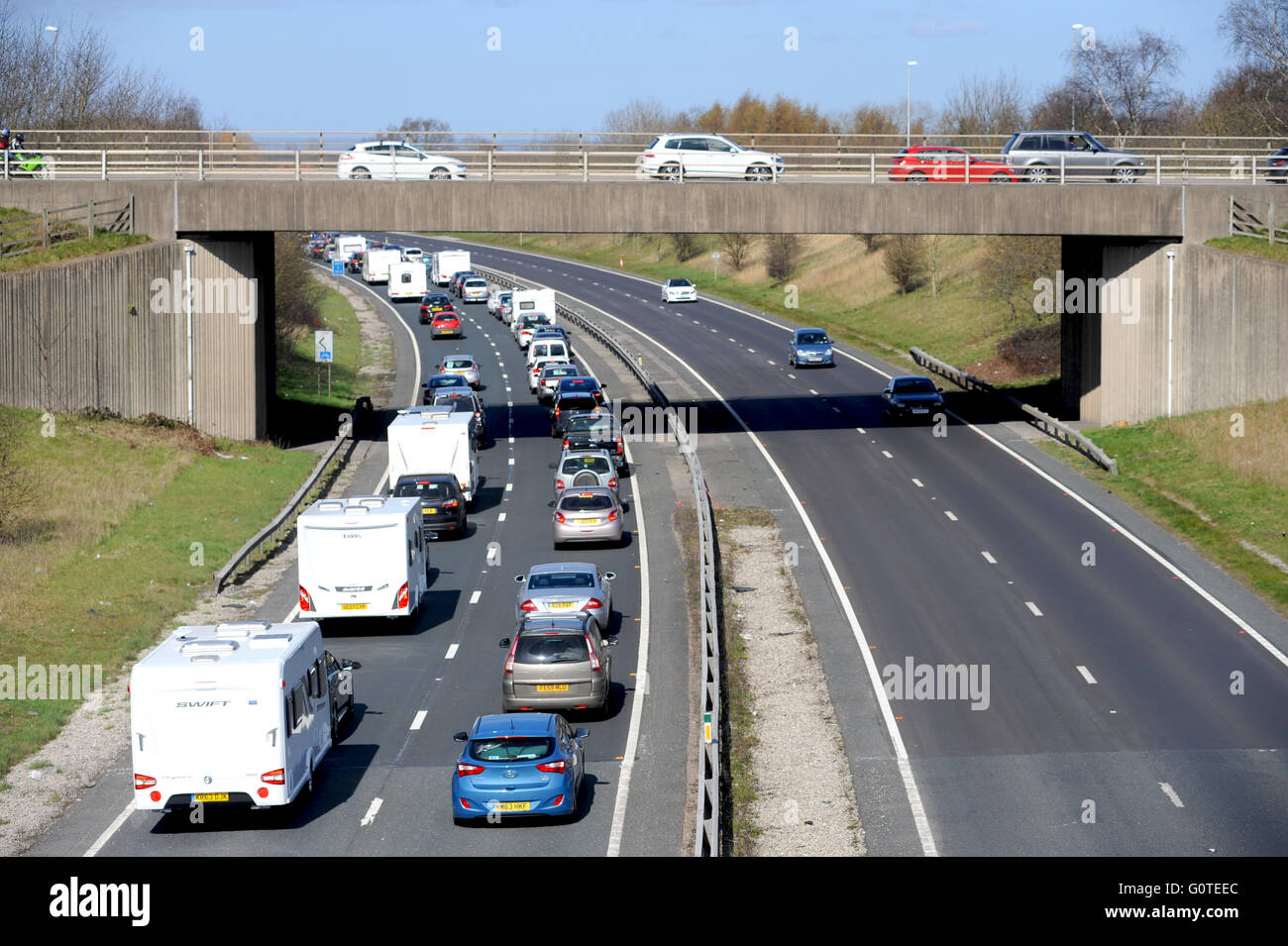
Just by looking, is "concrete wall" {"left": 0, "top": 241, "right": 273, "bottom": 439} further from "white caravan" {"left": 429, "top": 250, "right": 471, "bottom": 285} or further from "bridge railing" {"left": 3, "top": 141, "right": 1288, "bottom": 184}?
"white caravan" {"left": 429, "top": 250, "right": 471, "bottom": 285}

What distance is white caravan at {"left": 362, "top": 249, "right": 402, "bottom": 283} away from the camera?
353ft

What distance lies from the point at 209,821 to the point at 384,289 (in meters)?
89.2

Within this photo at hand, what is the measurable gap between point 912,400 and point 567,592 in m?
26.3

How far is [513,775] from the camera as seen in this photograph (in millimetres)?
19328

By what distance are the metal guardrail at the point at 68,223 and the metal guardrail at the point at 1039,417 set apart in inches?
1174

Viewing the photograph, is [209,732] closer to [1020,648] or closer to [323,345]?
[1020,648]

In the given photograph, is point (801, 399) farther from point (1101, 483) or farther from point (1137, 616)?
point (1137, 616)

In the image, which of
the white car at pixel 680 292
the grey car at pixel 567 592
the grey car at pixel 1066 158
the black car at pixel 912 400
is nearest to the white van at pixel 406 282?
the white car at pixel 680 292

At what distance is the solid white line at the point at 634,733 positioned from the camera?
19.5 meters

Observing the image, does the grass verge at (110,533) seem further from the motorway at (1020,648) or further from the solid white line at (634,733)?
the motorway at (1020,648)

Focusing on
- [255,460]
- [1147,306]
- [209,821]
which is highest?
[1147,306]

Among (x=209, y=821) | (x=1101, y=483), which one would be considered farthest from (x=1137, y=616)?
(x=209, y=821)
